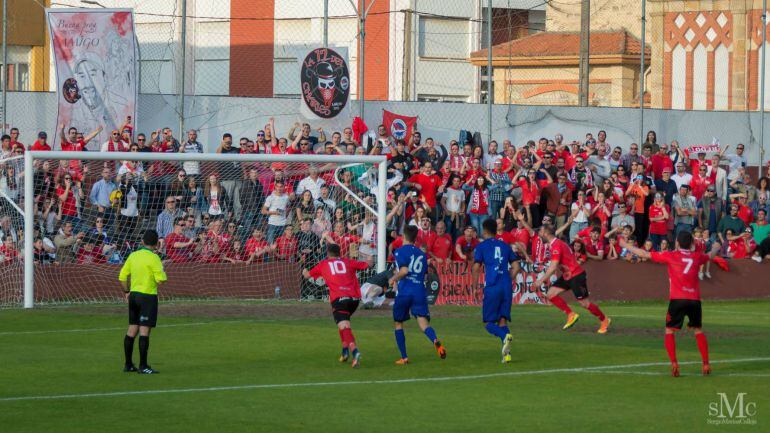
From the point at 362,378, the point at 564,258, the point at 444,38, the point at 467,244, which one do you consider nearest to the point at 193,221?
the point at 467,244

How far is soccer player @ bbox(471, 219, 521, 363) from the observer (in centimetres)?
1627

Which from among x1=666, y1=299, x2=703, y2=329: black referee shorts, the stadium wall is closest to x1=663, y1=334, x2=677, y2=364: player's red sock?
x1=666, y1=299, x2=703, y2=329: black referee shorts

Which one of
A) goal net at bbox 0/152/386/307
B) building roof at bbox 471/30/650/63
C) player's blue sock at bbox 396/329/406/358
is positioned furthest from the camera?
building roof at bbox 471/30/650/63

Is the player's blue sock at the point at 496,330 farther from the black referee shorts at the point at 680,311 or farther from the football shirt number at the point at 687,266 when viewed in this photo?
the football shirt number at the point at 687,266

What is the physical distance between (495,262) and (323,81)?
37.0 feet

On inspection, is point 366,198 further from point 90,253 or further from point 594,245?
point 90,253

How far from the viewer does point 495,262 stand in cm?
1642

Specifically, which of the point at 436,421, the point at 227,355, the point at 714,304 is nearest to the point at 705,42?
the point at 714,304

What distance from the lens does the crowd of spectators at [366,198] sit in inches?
933

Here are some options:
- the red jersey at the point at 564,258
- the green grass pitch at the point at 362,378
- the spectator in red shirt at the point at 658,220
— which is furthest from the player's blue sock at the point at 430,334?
the spectator in red shirt at the point at 658,220

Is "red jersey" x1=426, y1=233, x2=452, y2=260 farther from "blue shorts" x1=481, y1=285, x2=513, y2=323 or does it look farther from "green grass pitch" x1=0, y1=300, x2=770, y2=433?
"blue shorts" x1=481, y1=285, x2=513, y2=323

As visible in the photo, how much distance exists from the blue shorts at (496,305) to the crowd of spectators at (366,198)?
19.4 feet

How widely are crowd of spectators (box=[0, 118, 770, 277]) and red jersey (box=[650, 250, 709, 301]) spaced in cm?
779

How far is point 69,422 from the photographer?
37.7 feet
